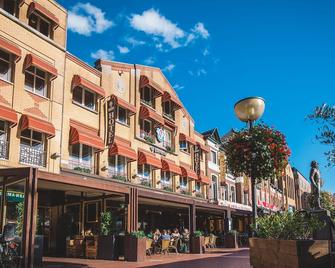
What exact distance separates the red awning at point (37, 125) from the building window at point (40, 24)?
15.0 feet

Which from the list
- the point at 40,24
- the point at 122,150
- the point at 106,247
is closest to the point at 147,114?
the point at 122,150

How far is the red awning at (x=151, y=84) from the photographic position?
28436 millimetres

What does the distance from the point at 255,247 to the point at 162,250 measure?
516 inches

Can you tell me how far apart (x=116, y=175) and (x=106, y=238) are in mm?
7032

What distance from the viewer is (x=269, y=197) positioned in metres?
55.8

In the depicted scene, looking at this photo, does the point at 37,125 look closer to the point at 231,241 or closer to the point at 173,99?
the point at 173,99

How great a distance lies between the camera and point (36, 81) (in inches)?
800

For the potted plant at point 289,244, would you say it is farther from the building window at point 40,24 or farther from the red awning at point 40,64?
the building window at point 40,24

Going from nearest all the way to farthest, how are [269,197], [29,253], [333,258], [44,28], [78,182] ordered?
1. [333,258]
2. [29,253]
3. [78,182]
4. [44,28]
5. [269,197]

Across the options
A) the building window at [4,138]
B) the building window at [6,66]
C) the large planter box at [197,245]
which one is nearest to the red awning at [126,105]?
the building window at [6,66]

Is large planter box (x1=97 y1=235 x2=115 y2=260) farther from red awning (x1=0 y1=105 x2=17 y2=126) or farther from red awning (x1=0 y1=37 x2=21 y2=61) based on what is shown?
red awning (x1=0 y1=37 x2=21 y2=61)

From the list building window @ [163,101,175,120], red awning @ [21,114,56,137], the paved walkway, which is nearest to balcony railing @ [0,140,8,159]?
red awning @ [21,114,56,137]

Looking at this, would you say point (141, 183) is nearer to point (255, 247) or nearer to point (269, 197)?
point (255, 247)

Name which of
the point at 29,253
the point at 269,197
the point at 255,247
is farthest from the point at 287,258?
the point at 269,197
